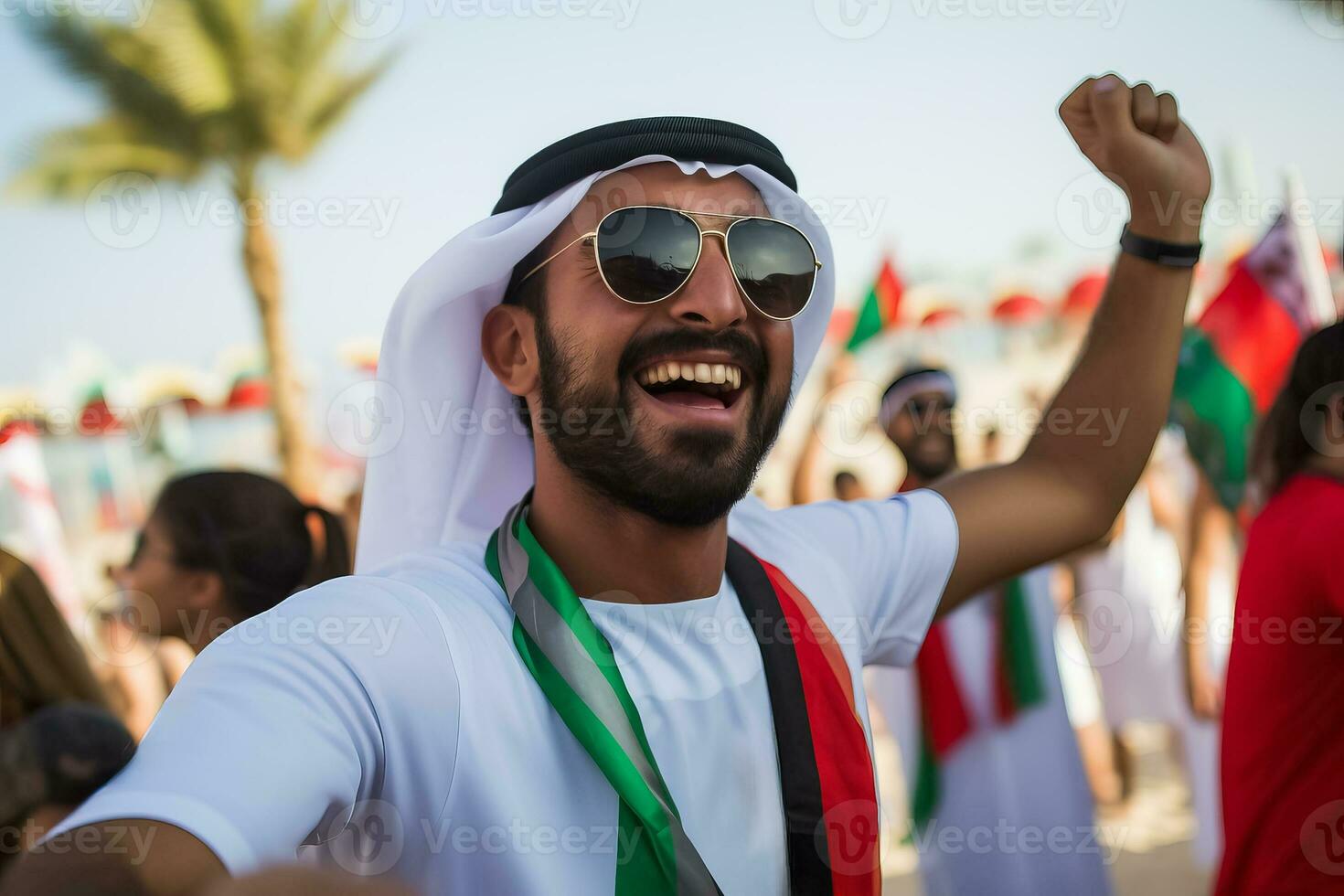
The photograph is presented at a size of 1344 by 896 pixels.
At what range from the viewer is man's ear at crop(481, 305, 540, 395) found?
6.63 ft

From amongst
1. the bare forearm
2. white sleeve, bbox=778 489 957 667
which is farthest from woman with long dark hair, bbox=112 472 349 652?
the bare forearm

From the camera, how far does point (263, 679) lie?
4.39 feet

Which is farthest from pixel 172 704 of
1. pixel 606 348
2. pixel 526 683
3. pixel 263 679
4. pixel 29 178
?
pixel 29 178

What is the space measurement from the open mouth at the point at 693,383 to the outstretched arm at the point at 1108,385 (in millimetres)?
649

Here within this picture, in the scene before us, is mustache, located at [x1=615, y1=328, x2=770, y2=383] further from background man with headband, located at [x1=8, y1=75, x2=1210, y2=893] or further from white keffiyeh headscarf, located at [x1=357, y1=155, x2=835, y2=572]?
white keffiyeh headscarf, located at [x1=357, y1=155, x2=835, y2=572]

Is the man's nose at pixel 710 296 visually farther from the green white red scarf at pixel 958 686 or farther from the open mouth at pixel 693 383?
the green white red scarf at pixel 958 686

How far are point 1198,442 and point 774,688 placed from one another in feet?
15.1

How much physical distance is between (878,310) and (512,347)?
19.0 ft

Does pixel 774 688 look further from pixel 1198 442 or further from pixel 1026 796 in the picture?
pixel 1198 442

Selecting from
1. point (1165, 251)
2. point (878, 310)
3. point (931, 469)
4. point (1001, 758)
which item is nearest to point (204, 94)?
point (878, 310)

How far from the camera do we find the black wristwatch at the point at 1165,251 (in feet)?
7.13

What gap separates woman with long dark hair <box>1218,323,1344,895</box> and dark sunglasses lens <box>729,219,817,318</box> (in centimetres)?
144

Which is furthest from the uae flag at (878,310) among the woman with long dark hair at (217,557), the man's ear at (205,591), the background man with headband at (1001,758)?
the man's ear at (205,591)

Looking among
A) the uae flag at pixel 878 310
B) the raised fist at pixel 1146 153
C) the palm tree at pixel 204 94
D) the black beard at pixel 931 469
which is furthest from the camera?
the palm tree at pixel 204 94
